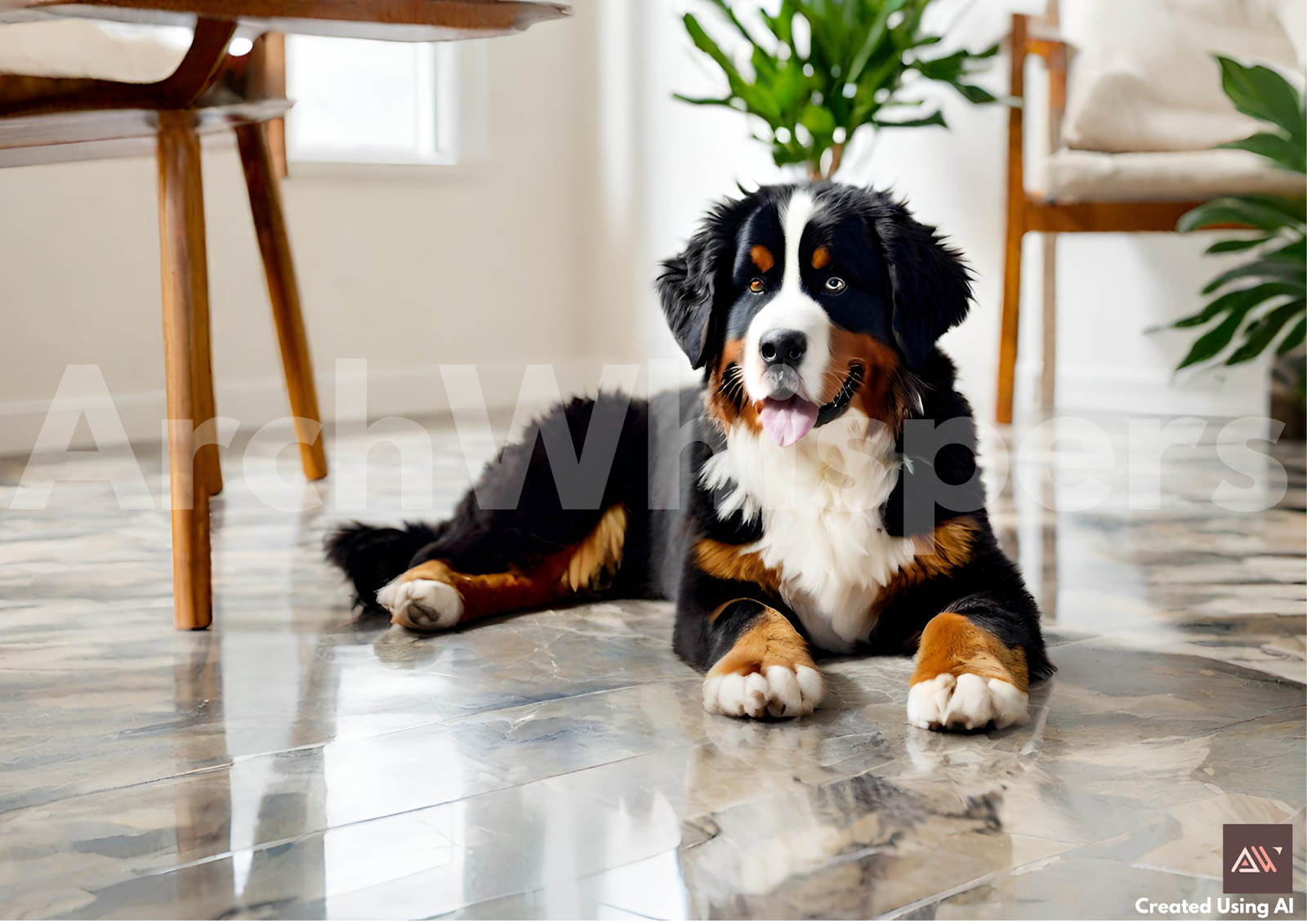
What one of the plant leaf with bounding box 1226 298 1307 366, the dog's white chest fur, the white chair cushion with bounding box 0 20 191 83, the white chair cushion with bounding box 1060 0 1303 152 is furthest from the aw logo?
the white chair cushion with bounding box 1060 0 1303 152

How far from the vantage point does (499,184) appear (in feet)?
17.2

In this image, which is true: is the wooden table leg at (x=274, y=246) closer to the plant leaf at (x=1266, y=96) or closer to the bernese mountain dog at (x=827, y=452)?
the bernese mountain dog at (x=827, y=452)

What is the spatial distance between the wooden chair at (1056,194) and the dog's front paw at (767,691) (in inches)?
98.7

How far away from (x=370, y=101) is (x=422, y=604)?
3.51 m

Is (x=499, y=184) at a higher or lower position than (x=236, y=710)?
higher

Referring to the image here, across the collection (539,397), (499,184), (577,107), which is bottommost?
(539,397)

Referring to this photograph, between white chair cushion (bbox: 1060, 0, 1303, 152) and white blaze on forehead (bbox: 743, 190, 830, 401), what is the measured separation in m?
2.37

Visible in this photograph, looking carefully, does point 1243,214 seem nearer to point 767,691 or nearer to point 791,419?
point 791,419

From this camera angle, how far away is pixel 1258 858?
1.14 meters

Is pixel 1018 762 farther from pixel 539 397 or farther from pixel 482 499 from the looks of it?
pixel 539 397

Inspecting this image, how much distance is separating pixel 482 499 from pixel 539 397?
2946 mm

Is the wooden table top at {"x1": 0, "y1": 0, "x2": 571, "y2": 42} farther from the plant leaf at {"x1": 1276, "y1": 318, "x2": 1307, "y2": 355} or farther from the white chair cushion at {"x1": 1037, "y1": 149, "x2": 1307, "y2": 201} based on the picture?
the plant leaf at {"x1": 1276, "y1": 318, "x2": 1307, "y2": 355}

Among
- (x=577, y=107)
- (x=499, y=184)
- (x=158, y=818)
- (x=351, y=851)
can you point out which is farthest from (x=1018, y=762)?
(x=577, y=107)

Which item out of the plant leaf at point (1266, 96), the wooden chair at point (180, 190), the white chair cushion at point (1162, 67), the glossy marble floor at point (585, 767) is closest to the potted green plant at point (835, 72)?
the white chair cushion at point (1162, 67)
